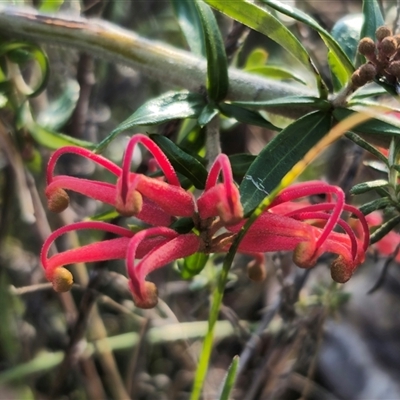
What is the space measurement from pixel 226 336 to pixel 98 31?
0.81 meters

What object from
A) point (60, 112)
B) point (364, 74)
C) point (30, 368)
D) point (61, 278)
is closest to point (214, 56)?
point (364, 74)

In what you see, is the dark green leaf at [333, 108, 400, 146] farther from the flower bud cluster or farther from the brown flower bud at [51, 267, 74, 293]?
the brown flower bud at [51, 267, 74, 293]

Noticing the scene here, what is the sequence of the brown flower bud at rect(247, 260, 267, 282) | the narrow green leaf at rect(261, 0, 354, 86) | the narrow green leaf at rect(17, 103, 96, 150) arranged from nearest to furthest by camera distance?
1. the narrow green leaf at rect(261, 0, 354, 86)
2. the brown flower bud at rect(247, 260, 267, 282)
3. the narrow green leaf at rect(17, 103, 96, 150)

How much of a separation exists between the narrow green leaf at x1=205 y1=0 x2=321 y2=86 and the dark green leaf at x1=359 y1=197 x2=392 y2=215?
13 cm

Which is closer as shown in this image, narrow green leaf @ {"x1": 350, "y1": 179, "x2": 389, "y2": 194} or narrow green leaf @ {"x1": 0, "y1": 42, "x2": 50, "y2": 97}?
narrow green leaf @ {"x1": 350, "y1": 179, "x2": 389, "y2": 194}

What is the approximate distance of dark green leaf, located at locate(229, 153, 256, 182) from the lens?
2.17 ft

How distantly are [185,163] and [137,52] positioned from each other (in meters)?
0.23

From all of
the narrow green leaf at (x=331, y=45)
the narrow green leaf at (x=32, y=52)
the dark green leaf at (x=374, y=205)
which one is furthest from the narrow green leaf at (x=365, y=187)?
the narrow green leaf at (x=32, y=52)

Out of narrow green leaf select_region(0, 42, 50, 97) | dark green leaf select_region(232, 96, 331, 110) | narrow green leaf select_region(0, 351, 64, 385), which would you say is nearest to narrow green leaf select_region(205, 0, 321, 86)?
dark green leaf select_region(232, 96, 331, 110)

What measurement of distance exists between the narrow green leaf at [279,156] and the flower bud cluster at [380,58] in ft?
0.21

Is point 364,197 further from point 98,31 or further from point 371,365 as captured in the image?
point 98,31

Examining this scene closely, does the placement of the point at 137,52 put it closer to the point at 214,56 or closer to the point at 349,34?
the point at 214,56

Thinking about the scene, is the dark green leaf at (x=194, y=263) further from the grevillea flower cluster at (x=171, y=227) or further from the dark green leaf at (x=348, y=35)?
the dark green leaf at (x=348, y=35)

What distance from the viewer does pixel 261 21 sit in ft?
2.09
